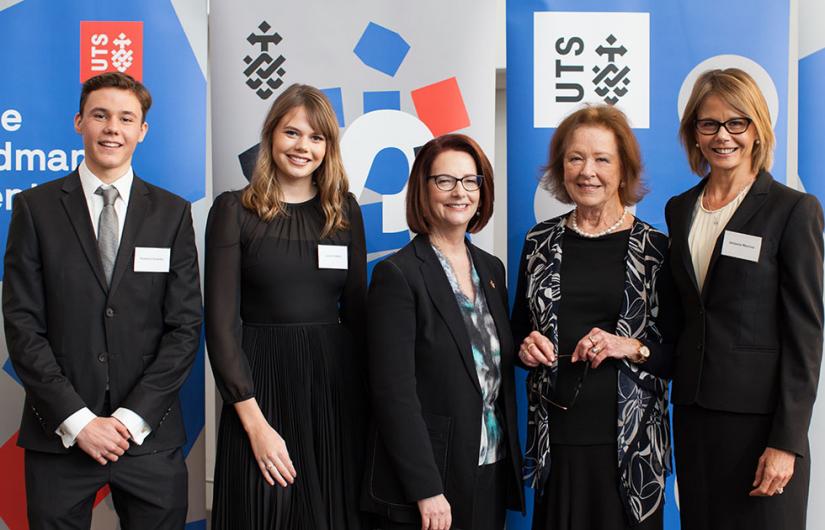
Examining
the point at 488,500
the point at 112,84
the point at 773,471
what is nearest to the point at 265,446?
the point at 488,500

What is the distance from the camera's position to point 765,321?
1980 mm

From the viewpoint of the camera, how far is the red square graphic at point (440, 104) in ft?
10.4

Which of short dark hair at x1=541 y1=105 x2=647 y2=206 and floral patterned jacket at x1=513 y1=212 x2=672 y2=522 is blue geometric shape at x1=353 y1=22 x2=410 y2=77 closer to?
short dark hair at x1=541 y1=105 x2=647 y2=206

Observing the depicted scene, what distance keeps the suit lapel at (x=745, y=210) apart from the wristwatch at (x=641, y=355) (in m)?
0.22

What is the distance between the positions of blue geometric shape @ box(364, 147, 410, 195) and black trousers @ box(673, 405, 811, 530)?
1584mm

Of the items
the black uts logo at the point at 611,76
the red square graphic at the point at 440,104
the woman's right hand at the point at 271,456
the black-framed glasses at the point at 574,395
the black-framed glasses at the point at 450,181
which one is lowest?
the woman's right hand at the point at 271,456

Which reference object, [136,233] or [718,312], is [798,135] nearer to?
[718,312]

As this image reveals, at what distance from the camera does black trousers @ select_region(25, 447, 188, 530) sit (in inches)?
85.6

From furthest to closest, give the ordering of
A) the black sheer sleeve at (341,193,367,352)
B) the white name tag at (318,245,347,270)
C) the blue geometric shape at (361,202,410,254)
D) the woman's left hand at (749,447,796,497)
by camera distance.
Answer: the blue geometric shape at (361,202,410,254) → the black sheer sleeve at (341,193,367,352) → the white name tag at (318,245,347,270) → the woman's left hand at (749,447,796,497)

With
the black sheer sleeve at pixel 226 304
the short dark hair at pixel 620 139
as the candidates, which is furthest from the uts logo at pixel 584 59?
the black sheer sleeve at pixel 226 304

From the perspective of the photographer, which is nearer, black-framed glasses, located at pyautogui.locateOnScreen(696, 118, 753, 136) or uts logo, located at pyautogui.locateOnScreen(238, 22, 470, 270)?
black-framed glasses, located at pyautogui.locateOnScreen(696, 118, 753, 136)

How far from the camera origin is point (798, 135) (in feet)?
10.6

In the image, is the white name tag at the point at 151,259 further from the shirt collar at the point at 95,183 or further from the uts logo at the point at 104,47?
the uts logo at the point at 104,47

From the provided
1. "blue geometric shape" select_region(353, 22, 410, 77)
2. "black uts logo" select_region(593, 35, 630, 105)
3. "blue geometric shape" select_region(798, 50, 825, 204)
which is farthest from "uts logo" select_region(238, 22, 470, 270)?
"blue geometric shape" select_region(798, 50, 825, 204)
